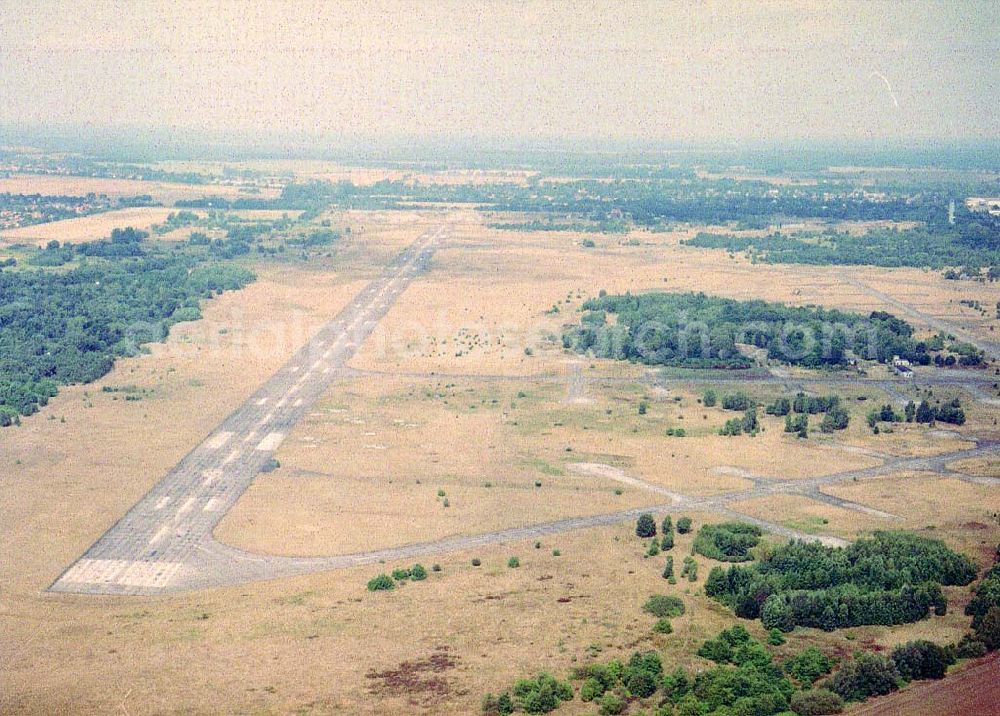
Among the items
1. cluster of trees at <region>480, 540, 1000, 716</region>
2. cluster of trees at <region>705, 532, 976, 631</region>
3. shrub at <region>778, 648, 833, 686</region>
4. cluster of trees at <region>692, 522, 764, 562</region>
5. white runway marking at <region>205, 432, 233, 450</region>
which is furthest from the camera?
white runway marking at <region>205, 432, 233, 450</region>

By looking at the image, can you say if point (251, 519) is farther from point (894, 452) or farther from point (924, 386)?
point (924, 386)

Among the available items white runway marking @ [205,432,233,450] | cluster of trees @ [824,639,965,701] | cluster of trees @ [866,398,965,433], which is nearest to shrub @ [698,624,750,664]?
cluster of trees @ [824,639,965,701]

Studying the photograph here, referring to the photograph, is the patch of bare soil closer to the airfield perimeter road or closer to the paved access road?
the airfield perimeter road

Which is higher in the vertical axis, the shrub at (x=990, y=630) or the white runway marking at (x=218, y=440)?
the shrub at (x=990, y=630)

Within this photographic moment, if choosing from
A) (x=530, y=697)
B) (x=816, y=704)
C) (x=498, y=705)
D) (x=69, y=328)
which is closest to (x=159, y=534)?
(x=498, y=705)

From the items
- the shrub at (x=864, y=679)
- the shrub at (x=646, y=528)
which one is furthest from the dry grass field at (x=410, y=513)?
the shrub at (x=864, y=679)

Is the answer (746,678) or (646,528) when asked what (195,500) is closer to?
(646,528)

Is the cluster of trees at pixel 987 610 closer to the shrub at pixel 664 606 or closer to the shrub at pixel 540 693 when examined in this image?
the shrub at pixel 664 606
